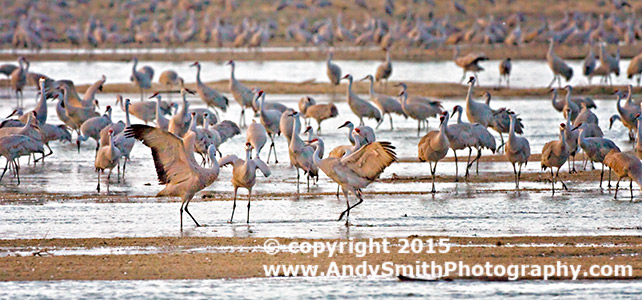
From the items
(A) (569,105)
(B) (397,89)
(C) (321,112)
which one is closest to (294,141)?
(C) (321,112)

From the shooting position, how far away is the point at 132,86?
96.2 feet

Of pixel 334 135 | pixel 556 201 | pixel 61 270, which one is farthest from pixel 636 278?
pixel 334 135

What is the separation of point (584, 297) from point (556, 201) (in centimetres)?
443

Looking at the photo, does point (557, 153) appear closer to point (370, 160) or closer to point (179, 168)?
point (370, 160)

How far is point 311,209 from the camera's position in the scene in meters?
12.1

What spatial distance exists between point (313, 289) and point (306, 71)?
2705cm

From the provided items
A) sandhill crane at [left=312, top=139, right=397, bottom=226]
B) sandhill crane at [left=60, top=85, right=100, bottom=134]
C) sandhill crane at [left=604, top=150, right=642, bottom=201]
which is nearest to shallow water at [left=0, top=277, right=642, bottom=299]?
sandhill crane at [left=312, top=139, right=397, bottom=226]

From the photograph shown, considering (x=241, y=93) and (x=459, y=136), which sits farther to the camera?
(x=241, y=93)

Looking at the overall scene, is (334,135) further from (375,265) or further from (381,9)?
(381,9)

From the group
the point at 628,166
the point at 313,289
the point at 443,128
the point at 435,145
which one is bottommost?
the point at 313,289

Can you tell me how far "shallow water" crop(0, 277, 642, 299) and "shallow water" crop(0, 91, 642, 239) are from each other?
1916 millimetres

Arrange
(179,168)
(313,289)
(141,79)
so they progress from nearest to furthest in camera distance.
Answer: (313,289), (179,168), (141,79)

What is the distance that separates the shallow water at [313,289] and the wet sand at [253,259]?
18 centimetres

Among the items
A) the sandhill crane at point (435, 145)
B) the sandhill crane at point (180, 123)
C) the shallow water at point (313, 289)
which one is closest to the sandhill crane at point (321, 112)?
the sandhill crane at point (180, 123)
